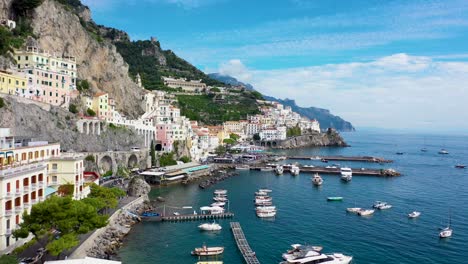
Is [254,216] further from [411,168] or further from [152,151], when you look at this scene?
[411,168]

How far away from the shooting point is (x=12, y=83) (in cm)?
5447

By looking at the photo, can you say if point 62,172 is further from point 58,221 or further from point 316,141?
point 316,141

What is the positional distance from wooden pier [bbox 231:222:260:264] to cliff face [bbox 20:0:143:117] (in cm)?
4854

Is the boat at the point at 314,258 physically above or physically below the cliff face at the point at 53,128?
below

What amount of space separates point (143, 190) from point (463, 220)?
41933mm

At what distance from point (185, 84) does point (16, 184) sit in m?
150

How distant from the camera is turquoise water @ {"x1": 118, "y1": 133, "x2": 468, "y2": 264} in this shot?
3662 cm

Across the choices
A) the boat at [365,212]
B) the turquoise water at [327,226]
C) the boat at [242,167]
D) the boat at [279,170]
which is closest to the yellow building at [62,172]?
the turquoise water at [327,226]

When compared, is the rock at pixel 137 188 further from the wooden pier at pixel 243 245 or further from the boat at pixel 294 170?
the boat at pixel 294 170

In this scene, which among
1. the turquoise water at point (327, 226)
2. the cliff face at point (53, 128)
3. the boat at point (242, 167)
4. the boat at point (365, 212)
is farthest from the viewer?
the boat at point (242, 167)

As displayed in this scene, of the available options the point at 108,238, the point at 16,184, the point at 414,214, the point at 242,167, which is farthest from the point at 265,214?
the point at 242,167

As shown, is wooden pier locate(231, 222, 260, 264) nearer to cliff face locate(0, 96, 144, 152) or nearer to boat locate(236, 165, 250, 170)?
cliff face locate(0, 96, 144, 152)

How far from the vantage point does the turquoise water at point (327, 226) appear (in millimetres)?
36625

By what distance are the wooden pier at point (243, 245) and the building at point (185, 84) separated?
419ft
